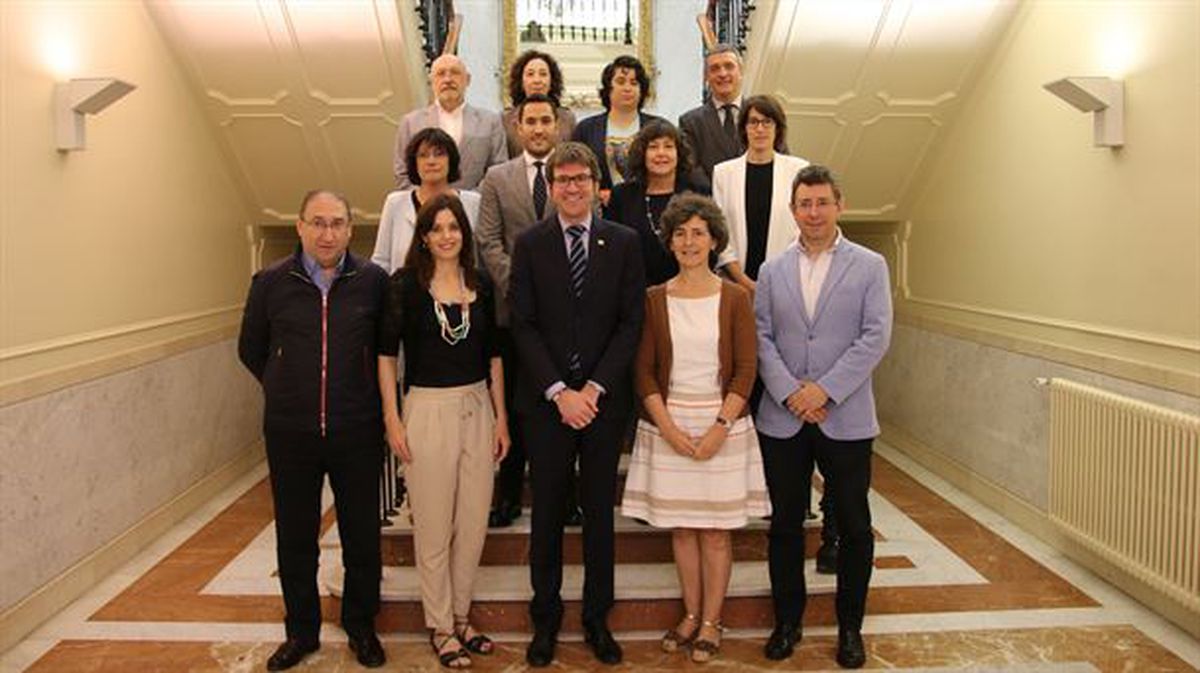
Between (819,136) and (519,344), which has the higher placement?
(819,136)

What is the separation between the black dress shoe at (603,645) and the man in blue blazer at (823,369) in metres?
0.59

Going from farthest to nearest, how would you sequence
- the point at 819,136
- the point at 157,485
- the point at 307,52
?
1. the point at 819,136
2. the point at 307,52
3. the point at 157,485

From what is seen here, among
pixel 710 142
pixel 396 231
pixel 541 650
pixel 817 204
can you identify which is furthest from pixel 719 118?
pixel 541 650

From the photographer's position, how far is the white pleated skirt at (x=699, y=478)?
2.92 metres

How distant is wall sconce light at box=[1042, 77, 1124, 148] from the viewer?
3646mm

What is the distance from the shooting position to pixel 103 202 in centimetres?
393

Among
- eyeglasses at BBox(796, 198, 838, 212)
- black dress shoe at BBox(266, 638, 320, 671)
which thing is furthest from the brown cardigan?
black dress shoe at BBox(266, 638, 320, 671)

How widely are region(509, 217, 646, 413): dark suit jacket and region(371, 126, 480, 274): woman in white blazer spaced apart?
0.48 metres

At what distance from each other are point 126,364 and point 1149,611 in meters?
4.14

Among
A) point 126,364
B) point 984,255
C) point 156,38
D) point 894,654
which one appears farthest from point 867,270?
point 156,38

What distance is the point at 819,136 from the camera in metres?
5.37

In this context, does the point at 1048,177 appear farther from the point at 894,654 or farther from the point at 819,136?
the point at 894,654

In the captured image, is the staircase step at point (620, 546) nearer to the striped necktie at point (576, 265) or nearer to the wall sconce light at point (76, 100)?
the striped necktie at point (576, 265)

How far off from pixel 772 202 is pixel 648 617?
1.48 metres
